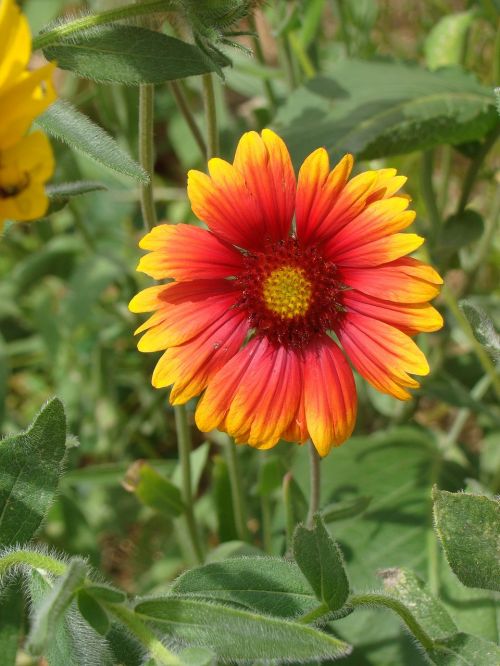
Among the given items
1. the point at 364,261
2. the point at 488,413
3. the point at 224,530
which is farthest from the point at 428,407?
the point at 364,261

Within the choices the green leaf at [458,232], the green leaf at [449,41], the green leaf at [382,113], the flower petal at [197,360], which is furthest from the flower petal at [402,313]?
the green leaf at [449,41]

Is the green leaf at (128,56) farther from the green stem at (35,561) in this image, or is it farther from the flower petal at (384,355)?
the green stem at (35,561)

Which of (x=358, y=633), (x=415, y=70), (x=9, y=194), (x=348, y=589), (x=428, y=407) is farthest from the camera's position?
(x=428, y=407)

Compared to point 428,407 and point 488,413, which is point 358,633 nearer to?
point 488,413

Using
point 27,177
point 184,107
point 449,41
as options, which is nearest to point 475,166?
point 449,41

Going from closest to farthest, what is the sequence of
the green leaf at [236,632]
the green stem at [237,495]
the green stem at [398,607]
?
the green leaf at [236,632] < the green stem at [398,607] < the green stem at [237,495]

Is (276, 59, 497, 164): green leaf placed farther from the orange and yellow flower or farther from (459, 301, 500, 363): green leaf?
the orange and yellow flower
